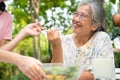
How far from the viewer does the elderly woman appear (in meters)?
2.06

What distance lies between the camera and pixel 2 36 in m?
2.41

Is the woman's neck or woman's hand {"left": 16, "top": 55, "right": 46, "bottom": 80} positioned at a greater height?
the woman's neck

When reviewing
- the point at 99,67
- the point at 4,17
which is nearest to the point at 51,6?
the point at 4,17

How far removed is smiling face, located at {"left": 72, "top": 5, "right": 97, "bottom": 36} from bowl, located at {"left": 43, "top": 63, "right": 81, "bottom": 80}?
2.18 feet

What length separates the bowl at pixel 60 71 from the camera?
54.6 inches

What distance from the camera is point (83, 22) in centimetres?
207

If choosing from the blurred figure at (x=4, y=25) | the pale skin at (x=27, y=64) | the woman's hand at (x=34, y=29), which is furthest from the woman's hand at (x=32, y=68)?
the blurred figure at (x=4, y=25)

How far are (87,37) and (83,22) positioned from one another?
0.12 m

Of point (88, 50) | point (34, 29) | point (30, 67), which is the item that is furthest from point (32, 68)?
point (88, 50)

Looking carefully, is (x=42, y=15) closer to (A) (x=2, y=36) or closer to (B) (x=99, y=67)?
(A) (x=2, y=36)

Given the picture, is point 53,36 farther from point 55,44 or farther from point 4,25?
point 4,25

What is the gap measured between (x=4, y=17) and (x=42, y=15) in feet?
31.7

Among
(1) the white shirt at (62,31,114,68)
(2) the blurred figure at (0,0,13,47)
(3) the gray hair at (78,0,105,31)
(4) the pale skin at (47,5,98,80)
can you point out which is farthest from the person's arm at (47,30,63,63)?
(2) the blurred figure at (0,0,13,47)

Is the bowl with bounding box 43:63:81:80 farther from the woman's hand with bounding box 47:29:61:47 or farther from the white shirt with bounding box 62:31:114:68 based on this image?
the white shirt with bounding box 62:31:114:68
